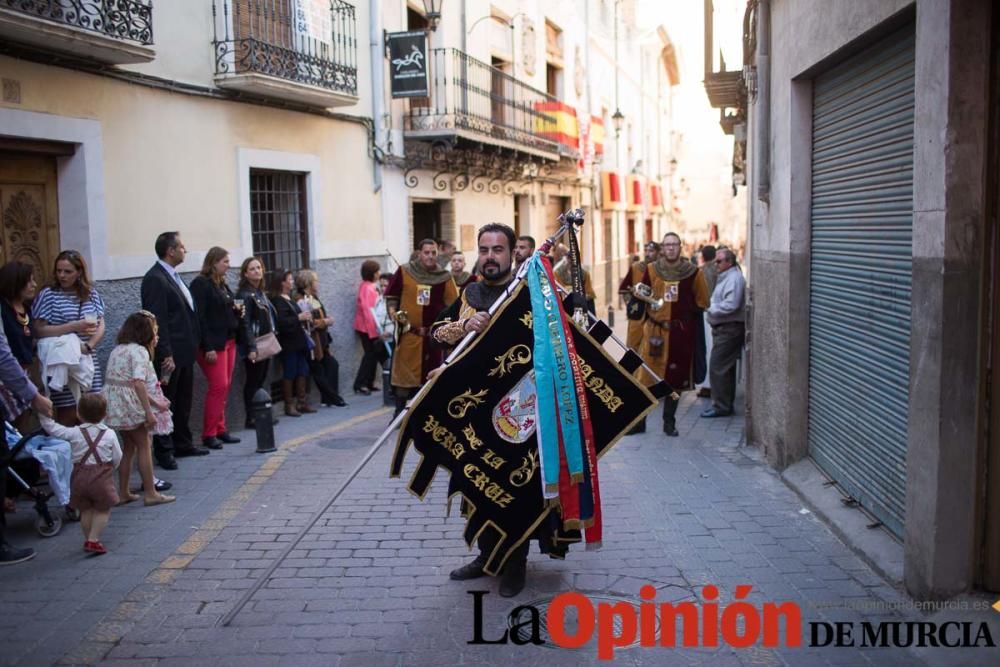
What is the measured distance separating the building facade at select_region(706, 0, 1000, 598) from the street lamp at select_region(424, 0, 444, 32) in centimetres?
624

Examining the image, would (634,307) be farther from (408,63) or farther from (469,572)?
(408,63)

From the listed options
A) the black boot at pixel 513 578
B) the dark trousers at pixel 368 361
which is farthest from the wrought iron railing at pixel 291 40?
the black boot at pixel 513 578

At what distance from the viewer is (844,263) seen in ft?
21.1

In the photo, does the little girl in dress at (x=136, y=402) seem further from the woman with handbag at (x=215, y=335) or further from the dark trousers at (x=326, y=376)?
the dark trousers at (x=326, y=376)

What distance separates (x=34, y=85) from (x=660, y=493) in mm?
6026

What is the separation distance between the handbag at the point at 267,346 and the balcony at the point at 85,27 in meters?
3.01

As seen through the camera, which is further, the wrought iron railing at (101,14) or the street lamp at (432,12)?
the street lamp at (432,12)

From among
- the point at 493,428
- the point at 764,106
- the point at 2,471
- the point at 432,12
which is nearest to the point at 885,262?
the point at 493,428

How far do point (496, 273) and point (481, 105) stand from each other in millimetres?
12398

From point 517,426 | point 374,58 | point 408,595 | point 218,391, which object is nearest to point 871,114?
point 517,426

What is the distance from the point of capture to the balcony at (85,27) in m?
7.00

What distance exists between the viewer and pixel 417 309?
9.48 meters

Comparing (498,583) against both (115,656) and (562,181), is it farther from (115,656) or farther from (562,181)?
(562,181)

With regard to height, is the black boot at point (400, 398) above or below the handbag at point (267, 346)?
below
